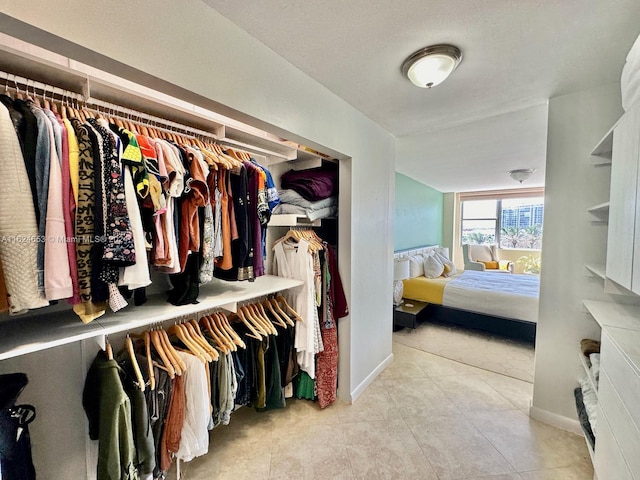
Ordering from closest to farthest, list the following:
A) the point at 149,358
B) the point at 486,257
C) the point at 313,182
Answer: the point at 149,358 < the point at 313,182 < the point at 486,257

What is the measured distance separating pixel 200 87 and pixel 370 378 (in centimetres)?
242

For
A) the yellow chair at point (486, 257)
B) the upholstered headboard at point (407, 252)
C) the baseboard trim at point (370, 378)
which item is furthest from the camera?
the yellow chair at point (486, 257)

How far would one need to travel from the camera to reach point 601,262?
1648 mm

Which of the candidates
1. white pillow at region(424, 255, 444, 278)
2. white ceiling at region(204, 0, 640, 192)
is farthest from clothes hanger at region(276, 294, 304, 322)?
white pillow at region(424, 255, 444, 278)

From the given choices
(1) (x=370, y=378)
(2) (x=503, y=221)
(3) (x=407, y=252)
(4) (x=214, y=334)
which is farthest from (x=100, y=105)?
(2) (x=503, y=221)

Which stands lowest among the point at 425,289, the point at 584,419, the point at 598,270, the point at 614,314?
the point at 584,419

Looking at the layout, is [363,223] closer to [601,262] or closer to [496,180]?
[601,262]

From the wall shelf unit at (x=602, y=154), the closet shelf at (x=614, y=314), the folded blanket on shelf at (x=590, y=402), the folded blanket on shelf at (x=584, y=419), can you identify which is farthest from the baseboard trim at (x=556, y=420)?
the wall shelf unit at (x=602, y=154)

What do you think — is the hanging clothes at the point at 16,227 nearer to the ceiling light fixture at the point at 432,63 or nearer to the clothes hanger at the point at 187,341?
the clothes hanger at the point at 187,341

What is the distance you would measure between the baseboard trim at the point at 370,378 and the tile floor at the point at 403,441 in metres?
0.04

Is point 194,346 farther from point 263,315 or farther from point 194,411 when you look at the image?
point 263,315

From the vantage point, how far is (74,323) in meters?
0.98

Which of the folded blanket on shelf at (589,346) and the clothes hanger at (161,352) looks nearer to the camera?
the clothes hanger at (161,352)

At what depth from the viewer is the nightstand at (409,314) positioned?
131 inches
